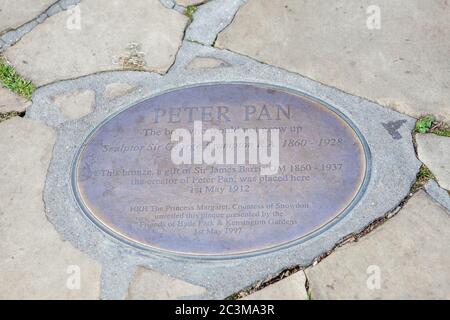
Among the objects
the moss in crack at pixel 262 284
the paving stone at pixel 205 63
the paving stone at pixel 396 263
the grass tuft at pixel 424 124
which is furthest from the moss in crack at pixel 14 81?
the grass tuft at pixel 424 124

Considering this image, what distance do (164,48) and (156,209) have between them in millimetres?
808

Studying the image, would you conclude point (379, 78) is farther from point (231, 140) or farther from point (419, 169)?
Answer: point (231, 140)

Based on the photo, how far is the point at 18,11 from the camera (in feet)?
9.01

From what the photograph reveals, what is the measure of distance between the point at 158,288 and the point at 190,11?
4.19ft

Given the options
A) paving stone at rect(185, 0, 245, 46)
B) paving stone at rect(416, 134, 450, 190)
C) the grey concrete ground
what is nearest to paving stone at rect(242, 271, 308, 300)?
the grey concrete ground

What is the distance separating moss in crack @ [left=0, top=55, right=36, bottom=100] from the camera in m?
2.46

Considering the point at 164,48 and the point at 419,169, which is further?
the point at 164,48

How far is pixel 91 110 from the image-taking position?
2.37 m

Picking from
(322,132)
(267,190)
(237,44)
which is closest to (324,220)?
(267,190)

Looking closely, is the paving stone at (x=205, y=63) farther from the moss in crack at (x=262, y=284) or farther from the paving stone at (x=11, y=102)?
the moss in crack at (x=262, y=284)

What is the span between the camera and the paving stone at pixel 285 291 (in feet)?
5.97

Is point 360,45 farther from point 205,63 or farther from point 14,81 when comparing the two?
point 14,81

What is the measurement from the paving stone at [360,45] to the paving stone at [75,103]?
1.79 feet

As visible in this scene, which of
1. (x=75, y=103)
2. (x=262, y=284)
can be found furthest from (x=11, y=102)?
(x=262, y=284)
